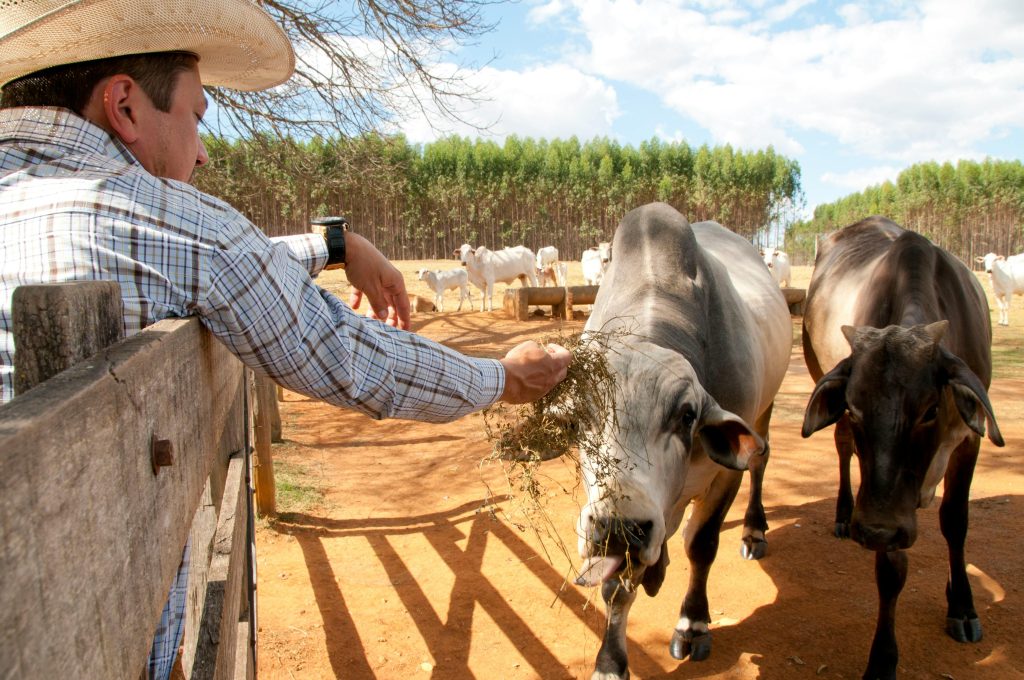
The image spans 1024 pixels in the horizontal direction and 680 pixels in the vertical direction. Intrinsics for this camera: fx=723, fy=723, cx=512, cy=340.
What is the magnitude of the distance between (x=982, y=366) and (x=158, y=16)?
444 centimetres

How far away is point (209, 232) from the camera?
4.18 ft

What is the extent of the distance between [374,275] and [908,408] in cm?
232

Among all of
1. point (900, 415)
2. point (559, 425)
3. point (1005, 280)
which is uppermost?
point (1005, 280)

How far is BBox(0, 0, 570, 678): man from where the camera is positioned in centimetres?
119

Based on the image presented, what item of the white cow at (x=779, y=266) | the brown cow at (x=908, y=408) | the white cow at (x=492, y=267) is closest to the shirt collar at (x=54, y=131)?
the brown cow at (x=908, y=408)

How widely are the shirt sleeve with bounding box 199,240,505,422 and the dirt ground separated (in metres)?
0.87

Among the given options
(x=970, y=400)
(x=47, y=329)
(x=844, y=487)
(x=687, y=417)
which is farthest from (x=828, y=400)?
(x=47, y=329)

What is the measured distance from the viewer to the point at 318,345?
4.54 feet

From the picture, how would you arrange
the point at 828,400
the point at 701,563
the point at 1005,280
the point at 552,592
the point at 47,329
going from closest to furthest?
1. the point at 47,329
2. the point at 828,400
3. the point at 701,563
4. the point at 552,592
5. the point at 1005,280

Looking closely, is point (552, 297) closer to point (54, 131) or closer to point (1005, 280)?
point (1005, 280)

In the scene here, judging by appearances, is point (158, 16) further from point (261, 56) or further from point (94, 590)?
point (94, 590)

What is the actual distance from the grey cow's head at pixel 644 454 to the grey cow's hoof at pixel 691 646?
2.41 feet

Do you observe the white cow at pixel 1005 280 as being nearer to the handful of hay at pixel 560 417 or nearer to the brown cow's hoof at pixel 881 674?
the brown cow's hoof at pixel 881 674

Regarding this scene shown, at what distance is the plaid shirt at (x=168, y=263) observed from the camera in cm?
117
